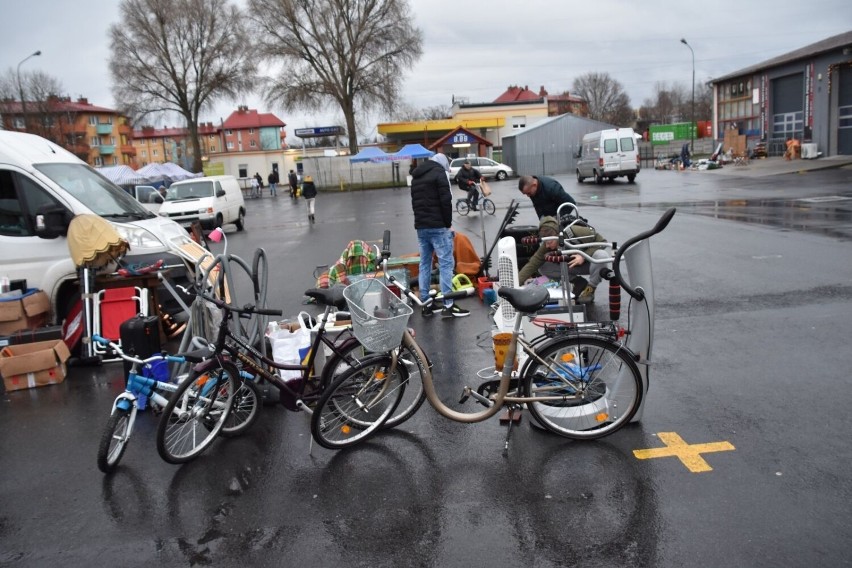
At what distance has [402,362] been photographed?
476 cm

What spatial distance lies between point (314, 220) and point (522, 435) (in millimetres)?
20133

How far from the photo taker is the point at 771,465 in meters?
4.08

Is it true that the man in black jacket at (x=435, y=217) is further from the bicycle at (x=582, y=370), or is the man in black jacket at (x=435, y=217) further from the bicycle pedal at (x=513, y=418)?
the bicycle at (x=582, y=370)

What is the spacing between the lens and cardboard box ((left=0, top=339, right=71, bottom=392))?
21.3 ft

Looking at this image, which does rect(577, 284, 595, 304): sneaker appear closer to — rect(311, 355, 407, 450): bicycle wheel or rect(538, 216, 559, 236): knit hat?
rect(538, 216, 559, 236): knit hat

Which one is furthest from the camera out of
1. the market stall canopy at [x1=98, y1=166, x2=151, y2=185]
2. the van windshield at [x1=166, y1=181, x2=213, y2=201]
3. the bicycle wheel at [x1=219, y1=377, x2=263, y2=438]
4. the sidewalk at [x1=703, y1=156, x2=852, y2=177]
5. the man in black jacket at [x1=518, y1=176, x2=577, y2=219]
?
the market stall canopy at [x1=98, y1=166, x2=151, y2=185]

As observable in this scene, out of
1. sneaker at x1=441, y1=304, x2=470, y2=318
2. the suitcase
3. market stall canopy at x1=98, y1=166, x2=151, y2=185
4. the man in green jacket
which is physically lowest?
sneaker at x1=441, y1=304, x2=470, y2=318

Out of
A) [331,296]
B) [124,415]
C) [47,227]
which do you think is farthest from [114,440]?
[47,227]

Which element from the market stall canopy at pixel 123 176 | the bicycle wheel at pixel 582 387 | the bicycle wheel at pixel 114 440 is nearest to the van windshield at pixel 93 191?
the bicycle wheel at pixel 114 440

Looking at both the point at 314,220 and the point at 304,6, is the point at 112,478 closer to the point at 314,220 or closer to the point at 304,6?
the point at 314,220

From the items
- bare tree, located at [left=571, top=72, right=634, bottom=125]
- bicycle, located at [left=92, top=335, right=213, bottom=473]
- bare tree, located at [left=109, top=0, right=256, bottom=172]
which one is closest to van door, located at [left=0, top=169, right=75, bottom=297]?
bicycle, located at [left=92, top=335, right=213, bottom=473]

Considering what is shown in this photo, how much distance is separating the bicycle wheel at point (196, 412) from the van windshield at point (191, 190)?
19.4 meters

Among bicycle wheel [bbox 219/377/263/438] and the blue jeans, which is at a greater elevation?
the blue jeans

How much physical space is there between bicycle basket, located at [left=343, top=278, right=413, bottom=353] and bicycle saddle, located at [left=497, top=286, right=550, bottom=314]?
675 millimetres
